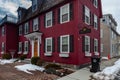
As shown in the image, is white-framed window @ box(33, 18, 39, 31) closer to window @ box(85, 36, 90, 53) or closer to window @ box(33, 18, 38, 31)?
window @ box(33, 18, 38, 31)

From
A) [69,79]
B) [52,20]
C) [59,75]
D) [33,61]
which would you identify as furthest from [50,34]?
[69,79]

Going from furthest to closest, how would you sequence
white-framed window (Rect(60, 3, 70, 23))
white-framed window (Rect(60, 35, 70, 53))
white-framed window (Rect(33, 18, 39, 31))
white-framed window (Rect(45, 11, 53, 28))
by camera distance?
white-framed window (Rect(33, 18, 39, 31)), white-framed window (Rect(45, 11, 53, 28)), white-framed window (Rect(60, 3, 70, 23)), white-framed window (Rect(60, 35, 70, 53))

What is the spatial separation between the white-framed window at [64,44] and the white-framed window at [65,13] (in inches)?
58.5

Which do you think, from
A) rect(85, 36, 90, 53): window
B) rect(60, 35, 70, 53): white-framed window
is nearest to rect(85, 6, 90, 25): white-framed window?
rect(85, 36, 90, 53): window

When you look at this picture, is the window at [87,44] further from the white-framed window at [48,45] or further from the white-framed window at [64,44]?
the white-framed window at [48,45]

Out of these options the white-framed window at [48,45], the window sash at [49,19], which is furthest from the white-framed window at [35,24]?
the white-framed window at [48,45]

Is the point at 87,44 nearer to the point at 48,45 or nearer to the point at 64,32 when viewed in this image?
the point at 64,32

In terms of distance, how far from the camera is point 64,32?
14008 mm

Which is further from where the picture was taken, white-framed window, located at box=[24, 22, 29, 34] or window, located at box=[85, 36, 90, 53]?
white-framed window, located at box=[24, 22, 29, 34]

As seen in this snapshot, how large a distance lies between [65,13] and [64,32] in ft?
5.50

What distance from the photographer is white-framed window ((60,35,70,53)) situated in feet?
44.2

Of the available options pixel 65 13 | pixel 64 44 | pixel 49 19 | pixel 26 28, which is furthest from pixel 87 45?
pixel 26 28

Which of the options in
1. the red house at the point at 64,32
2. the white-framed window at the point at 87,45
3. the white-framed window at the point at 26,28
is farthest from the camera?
the white-framed window at the point at 26,28

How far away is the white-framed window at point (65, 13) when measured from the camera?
45.2 feet
